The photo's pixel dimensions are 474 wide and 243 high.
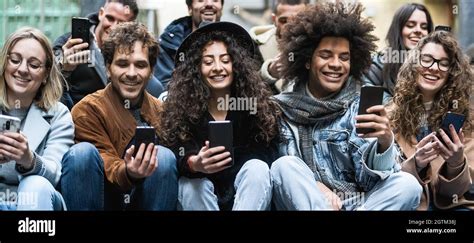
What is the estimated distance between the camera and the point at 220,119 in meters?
5.18

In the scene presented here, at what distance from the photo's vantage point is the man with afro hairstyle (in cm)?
504

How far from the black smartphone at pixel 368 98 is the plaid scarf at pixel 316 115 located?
171 mm

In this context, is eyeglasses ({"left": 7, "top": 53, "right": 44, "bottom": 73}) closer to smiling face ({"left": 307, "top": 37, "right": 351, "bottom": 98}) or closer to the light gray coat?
the light gray coat

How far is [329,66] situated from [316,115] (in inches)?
8.9

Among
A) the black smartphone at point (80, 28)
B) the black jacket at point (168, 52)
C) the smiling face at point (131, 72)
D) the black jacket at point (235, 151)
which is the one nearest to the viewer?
the black jacket at point (235, 151)

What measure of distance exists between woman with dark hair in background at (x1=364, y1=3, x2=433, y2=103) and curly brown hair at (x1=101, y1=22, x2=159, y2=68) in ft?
3.04

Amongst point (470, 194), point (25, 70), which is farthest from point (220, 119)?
point (470, 194)

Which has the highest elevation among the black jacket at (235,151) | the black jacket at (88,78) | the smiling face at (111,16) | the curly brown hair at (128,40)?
the smiling face at (111,16)

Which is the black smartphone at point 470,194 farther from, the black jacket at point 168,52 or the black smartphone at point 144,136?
the black smartphone at point 144,136

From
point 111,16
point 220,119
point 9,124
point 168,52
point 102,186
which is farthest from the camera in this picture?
A: point 111,16

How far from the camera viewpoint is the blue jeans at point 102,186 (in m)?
4.99

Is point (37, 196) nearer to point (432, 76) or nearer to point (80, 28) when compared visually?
point (80, 28)

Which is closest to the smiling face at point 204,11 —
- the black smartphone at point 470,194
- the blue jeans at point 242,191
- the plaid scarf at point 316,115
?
the plaid scarf at point 316,115

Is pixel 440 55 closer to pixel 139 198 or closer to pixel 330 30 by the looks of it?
pixel 330 30
